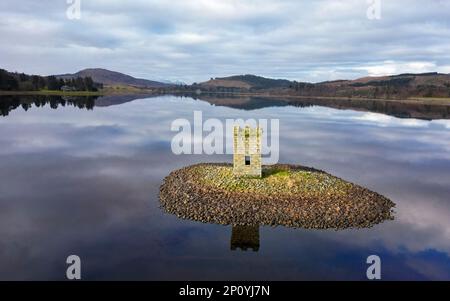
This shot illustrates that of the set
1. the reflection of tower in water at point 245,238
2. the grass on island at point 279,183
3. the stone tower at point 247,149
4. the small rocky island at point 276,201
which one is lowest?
the reflection of tower in water at point 245,238

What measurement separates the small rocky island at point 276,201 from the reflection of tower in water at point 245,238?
0.68 metres

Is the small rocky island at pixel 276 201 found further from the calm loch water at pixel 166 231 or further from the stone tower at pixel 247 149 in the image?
the calm loch water at pixel 166 231

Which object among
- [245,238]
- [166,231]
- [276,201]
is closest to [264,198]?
[276,201]

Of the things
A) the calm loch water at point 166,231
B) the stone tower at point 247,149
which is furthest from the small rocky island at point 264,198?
the calm loch water at point 166,231

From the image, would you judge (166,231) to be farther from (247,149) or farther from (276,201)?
(247,149)

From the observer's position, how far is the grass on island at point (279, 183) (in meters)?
27.4

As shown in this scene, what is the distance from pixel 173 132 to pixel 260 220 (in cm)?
4629

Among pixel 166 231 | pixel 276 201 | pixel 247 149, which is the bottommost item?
pixel 166 231

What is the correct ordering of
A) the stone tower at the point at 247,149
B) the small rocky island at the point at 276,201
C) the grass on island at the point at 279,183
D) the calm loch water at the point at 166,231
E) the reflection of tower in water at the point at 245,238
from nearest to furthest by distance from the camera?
the calm loch water at the point at 166,231 → the reflection of tower in water at the point at 245,238 → the small rocky island at the point at 276,201 → the grass on island at the point at 279,183 → the stone tower at the point at 247,149

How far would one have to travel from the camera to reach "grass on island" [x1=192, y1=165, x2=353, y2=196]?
27.4m

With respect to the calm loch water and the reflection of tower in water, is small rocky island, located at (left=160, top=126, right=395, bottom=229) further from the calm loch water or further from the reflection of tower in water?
the calm loch water

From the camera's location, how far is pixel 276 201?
2562 centimetres

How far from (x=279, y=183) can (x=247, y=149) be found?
3.46m
